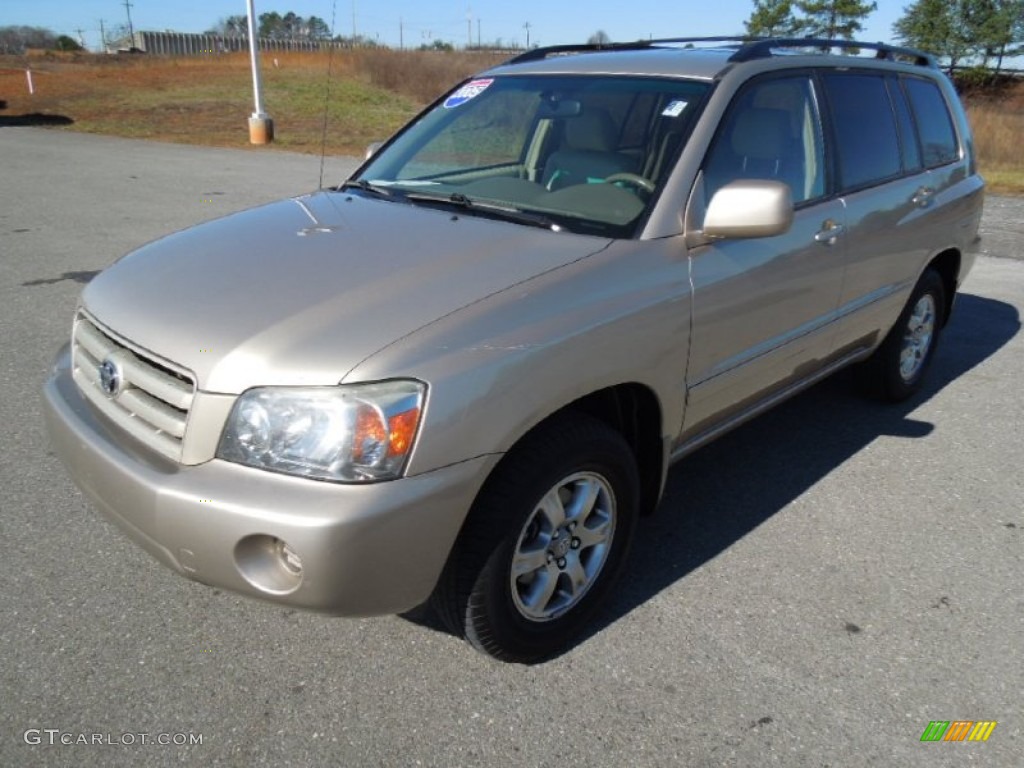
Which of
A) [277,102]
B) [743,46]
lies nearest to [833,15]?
[277,102]

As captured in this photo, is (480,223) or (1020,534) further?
(1020,534)

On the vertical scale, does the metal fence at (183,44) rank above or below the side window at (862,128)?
above

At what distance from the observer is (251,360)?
2.14 m

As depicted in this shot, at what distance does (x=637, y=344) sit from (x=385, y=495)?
3.16 ft

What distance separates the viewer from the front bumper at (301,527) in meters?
2.02

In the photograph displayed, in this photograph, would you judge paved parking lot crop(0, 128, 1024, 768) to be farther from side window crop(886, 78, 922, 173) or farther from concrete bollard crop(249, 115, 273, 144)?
concrete bollard crop(249, 115, 273, 144)

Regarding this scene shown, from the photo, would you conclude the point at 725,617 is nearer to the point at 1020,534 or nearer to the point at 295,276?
the point at 1020,534

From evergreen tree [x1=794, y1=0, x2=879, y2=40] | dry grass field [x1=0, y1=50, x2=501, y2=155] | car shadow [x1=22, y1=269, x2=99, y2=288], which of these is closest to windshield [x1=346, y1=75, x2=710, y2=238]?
car shadow [x1=22, y1=269, x2=99, y2=288]

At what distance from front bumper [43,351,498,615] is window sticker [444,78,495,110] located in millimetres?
2243

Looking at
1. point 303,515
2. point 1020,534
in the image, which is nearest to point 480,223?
point 303,515

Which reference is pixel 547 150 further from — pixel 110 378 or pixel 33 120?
pixel 33 120

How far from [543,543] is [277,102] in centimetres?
2831

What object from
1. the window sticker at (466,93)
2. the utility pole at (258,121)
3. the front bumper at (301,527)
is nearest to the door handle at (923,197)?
the window sticker at (466,93)

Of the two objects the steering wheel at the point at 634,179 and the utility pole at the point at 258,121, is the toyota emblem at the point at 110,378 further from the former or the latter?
the utility pole at the point at 258,121
